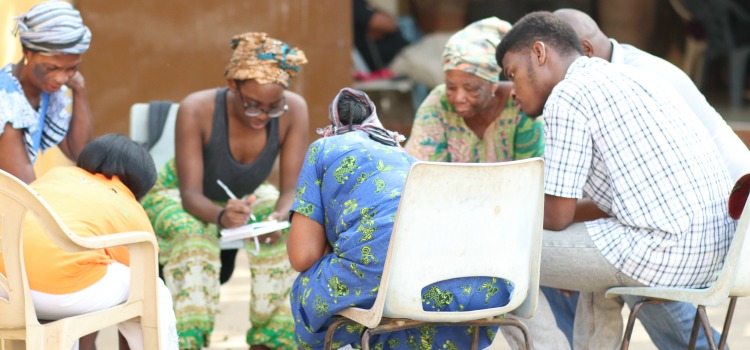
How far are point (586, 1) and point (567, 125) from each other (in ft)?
22.5

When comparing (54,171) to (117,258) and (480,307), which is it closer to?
(117,258)

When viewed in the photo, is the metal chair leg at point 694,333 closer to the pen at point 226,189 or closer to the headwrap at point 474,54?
→ the headwrap at point 474,54

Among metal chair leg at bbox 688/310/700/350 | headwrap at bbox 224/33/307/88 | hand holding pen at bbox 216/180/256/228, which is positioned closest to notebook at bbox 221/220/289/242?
hand holding pen at bbox 216/180/256/228

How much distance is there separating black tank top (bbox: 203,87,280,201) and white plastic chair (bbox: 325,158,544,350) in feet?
5.24

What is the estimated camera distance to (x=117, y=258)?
337 cm

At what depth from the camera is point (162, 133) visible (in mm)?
4922

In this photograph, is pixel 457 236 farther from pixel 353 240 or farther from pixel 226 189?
pixel 226 189

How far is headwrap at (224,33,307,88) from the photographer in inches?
173

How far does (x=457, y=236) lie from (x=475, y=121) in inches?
66.3

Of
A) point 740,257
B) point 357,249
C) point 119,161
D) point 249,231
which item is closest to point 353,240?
point 357,249

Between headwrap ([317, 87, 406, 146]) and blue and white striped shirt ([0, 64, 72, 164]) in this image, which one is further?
blue and white striped shirt ([0, 64, 72, 164])

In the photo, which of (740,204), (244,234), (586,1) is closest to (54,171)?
(244,234)

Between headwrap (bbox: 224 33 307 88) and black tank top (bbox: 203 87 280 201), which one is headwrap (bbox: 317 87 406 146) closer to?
headwrap (bbox: 224 33 307 88)

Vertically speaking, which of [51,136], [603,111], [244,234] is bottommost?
[244,234]
